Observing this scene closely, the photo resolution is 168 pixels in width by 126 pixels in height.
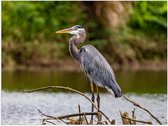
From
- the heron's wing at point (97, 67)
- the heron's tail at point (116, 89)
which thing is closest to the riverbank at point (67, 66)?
the heron's wing at point (97, 67)

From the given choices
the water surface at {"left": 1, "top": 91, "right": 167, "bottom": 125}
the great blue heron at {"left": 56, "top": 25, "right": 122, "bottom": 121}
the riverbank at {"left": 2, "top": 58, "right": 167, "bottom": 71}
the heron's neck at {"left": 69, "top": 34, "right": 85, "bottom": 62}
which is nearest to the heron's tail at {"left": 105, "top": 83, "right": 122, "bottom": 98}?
the great blue heron at {"left": 56, "top": 25, "right": 122, "bottom": 121}

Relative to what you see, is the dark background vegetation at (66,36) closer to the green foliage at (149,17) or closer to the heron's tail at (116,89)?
the green foliage at (149,17)

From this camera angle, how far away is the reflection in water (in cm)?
1936

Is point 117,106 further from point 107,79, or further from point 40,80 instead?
point 40,80

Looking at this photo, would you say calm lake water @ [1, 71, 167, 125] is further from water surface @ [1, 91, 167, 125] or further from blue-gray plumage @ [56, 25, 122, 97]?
blue-gray plumage @ [56, 25, 122, 97]

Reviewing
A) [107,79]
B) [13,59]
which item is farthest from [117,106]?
[13,59]

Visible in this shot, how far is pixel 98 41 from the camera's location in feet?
94.1

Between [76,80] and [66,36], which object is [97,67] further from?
[66,36]

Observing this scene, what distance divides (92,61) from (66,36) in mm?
17435

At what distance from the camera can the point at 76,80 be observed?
2145 centimetres

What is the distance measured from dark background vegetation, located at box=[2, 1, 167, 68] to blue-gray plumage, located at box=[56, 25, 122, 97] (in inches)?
614

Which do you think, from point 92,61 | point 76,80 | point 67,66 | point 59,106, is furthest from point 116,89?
point 67,66

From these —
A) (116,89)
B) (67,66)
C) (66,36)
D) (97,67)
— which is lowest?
(116,89)

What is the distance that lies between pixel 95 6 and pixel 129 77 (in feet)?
21.8
